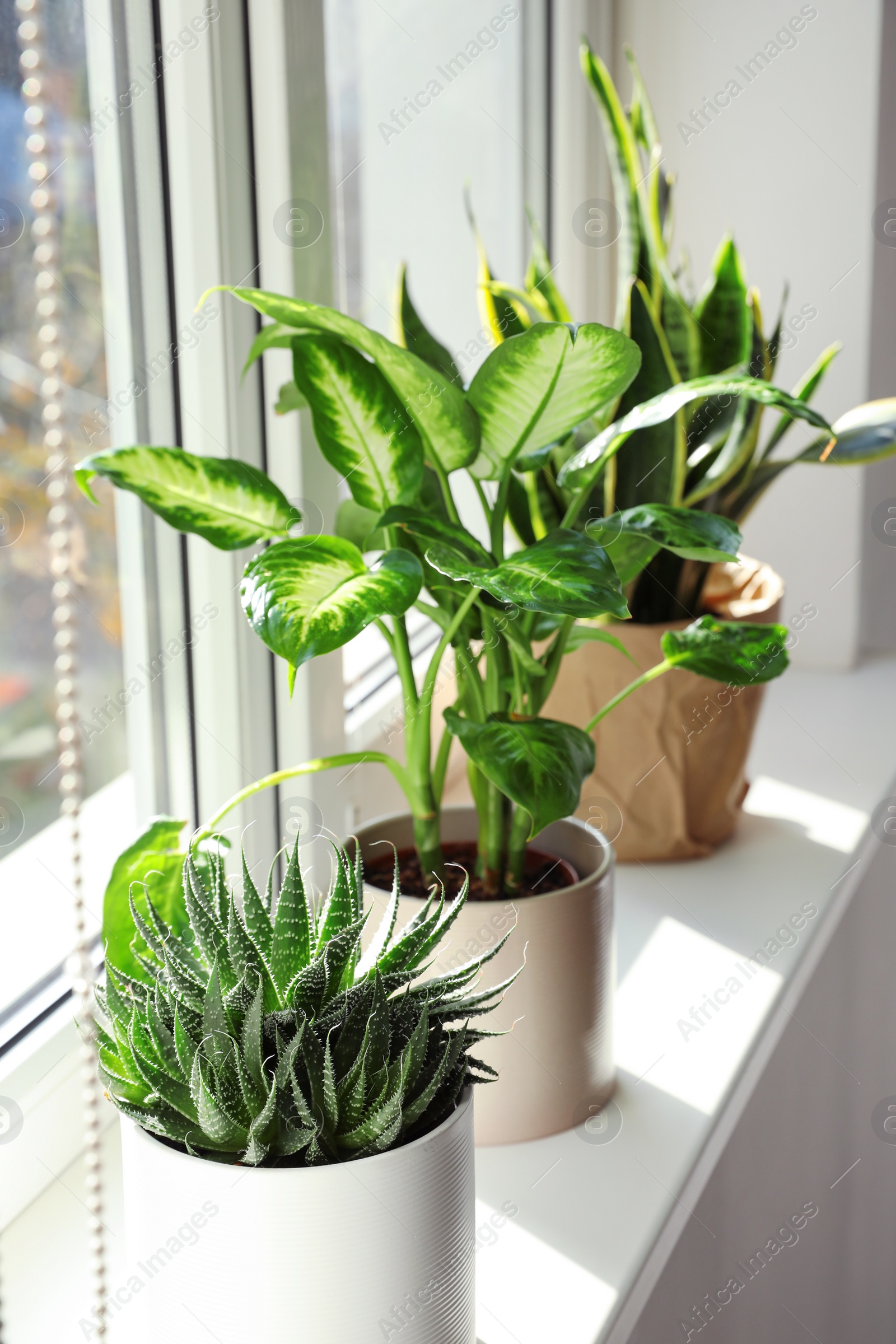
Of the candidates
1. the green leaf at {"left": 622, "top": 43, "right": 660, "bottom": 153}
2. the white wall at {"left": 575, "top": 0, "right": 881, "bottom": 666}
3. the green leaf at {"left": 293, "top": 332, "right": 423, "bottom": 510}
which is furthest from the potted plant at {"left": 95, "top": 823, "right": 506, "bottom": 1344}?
the white wall at {"left": 575, "top": 0, "right": 881, "bottom": 666}

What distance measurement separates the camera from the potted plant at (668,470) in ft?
2.77

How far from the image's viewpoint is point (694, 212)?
143 cm

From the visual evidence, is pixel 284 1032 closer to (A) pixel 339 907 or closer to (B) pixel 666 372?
(A) pixel 339 907

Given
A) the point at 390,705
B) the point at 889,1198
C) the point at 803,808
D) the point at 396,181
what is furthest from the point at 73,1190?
the point at 889,1198

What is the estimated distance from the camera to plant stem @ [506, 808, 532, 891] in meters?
0.66

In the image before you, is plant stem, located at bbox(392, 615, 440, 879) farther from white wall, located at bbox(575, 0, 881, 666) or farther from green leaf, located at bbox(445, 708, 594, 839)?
white wall, located at bbox(575, 0, 881, 666)

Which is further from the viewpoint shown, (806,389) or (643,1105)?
(806,389)

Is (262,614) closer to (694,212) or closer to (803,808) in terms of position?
(803,808)

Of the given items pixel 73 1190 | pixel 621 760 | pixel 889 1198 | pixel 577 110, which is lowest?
pixel 889 1198

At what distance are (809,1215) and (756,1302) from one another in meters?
0.18

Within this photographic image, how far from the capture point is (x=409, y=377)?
55cm

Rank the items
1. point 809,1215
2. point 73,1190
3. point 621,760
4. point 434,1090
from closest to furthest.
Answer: point 434,1090 → point 73,1190 → point 621,760 → point 809,1215

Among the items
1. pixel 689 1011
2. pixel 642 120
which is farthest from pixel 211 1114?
pixel 642 120

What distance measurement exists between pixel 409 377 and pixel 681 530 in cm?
14
